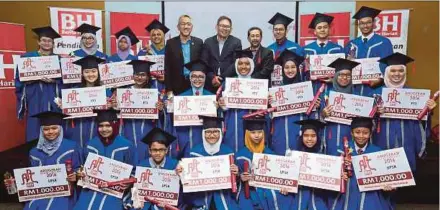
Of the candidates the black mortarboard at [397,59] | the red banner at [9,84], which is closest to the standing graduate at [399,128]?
the black mortarboard at [397,59]

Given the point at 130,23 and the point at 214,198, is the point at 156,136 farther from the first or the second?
the point at 130,23

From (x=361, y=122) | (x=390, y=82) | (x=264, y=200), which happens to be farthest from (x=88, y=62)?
(x=390, y=82)

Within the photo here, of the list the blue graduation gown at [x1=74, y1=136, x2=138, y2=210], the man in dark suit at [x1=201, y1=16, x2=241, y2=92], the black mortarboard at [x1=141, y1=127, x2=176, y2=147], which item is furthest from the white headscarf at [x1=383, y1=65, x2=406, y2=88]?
the blue graduation gown at [x1=74, y1=136, x2=138, y2=210]

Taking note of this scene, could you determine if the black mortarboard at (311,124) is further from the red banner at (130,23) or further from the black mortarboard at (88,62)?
the red banner at (130,23)

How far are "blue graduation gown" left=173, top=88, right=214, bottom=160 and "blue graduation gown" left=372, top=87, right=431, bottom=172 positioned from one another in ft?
6.59

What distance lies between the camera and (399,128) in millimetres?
4449

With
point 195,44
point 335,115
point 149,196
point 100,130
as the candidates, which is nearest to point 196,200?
point 149,196

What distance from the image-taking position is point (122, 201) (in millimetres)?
4000

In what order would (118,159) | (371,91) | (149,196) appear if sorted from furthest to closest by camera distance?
(371,91) < (118,159) < (149,196)

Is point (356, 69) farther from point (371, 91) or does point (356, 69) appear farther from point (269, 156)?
point (269, 156)

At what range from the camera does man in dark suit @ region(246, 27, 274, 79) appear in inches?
198

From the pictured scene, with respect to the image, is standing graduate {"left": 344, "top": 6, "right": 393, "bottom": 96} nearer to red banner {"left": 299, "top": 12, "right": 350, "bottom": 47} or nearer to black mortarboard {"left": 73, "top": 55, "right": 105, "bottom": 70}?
red banner {"left": 299, "top": 12, "right": 350, "bottom": 47}

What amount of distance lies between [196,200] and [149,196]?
0.49 meters

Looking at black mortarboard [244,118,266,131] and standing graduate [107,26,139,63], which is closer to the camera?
black mortarboard [244,118,266,131]
